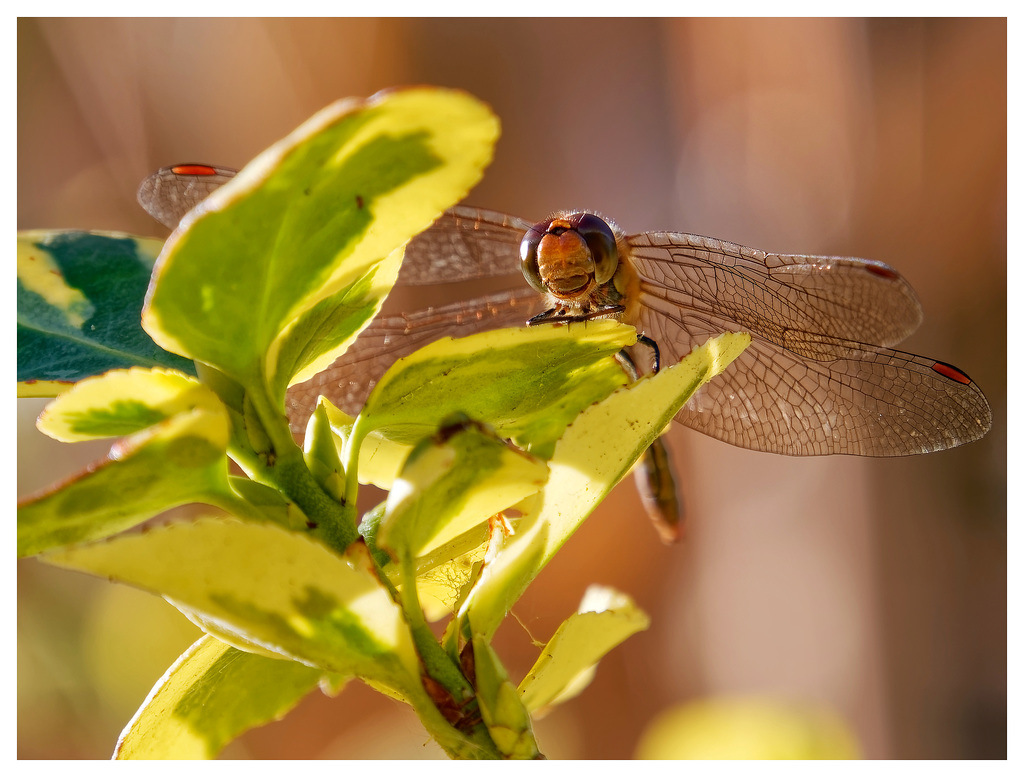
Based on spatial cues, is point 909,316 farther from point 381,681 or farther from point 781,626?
point 781,626

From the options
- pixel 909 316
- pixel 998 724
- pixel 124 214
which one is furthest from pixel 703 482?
pixel 124 214

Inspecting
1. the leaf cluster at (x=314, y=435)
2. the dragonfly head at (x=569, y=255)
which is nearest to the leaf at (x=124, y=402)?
the leaf cluster at (x=314, y=435)

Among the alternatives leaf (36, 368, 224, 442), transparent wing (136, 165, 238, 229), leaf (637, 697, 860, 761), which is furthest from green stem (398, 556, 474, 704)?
leaf (637, 697, 860, 761)

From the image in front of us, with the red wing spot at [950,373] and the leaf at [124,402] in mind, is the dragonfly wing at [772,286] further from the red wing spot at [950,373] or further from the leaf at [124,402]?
the leaf at [124,402]

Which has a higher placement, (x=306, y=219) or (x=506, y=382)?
(x=306, y=219)

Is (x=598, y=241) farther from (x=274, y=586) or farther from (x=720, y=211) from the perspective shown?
(x=720, y=211)

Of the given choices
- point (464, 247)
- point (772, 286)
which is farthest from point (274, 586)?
point (464, 247)
